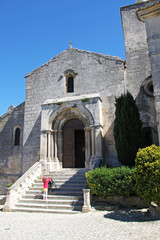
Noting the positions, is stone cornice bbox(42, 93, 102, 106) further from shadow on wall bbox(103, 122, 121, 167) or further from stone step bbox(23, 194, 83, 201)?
stone step bbox(23, 194, 83, 201)

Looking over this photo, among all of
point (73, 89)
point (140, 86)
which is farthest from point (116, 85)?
point (73, 89)

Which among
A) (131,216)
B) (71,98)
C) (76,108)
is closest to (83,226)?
(131,216)

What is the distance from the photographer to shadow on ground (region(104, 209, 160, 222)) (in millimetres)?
7025

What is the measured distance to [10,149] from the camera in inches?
614

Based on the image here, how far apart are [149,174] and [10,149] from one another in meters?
11.5

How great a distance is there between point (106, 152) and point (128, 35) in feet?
28.4

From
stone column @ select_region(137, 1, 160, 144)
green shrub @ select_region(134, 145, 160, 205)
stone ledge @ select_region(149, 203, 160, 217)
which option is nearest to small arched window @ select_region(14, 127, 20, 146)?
green shrub @ select_region(134, 145, 160, 205)

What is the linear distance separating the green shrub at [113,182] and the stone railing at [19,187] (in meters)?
3.79

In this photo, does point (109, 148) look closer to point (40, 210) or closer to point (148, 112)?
point (148, 112)

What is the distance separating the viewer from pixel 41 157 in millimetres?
13047

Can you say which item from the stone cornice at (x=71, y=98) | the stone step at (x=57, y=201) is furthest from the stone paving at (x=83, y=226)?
the stone cornice at (x=71, y=98)

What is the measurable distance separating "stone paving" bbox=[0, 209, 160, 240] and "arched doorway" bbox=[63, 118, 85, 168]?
546 centimetres

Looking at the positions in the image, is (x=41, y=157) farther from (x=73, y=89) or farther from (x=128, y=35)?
(x=128, y=35)

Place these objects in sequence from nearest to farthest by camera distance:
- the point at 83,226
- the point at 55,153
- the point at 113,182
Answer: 1. the point at 83,226
2. the point at 113,182
3. the point at 55,153
